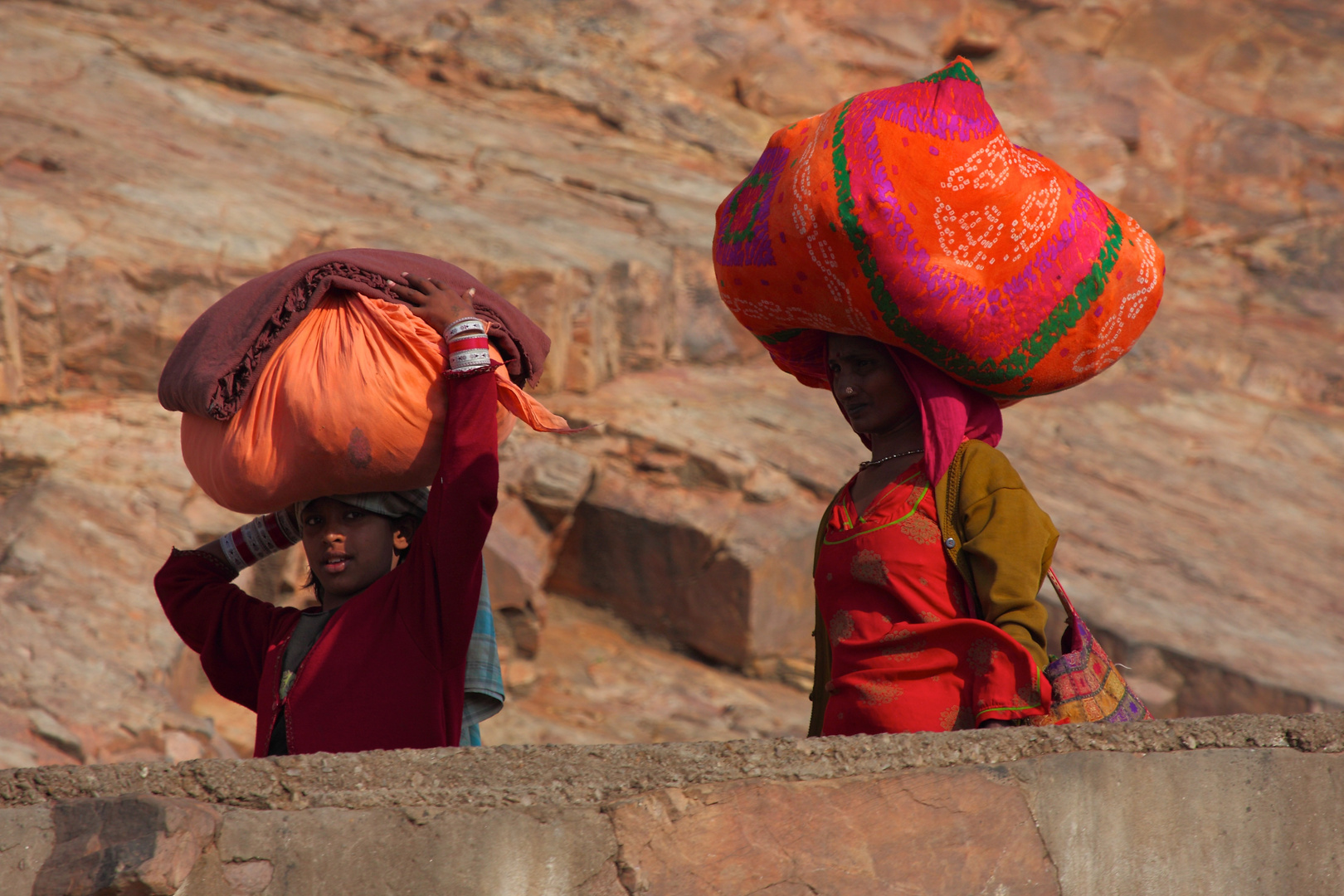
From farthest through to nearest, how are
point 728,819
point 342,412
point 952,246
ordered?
point 952,246, point 342,412, point 728,819

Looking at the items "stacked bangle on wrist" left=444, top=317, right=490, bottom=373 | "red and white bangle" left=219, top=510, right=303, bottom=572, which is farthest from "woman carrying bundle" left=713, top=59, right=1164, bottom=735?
"red and white bangle" left=219, top=510, right=303, bottom=572

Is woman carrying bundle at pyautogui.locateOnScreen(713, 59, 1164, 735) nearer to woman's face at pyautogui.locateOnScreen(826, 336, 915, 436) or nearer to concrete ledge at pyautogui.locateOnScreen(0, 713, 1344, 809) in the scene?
woman's face at pyautogui.locateOnScreen(826, 336, 915, 436)

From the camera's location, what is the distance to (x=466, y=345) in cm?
185

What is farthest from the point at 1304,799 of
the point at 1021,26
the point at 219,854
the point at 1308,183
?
the point at 1021,26

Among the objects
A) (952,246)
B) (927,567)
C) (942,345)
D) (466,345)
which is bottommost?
(927,567)

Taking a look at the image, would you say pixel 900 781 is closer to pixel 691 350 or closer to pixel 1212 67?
pixel 691 350

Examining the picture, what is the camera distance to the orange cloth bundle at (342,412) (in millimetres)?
1829

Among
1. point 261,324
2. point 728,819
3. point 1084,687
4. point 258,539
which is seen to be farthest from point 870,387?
point 258,539

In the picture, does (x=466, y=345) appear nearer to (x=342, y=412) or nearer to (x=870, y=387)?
(x=342, y=412)

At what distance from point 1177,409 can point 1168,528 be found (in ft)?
4.41

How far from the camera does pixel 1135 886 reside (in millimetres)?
1554

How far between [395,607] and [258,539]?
1.49ft

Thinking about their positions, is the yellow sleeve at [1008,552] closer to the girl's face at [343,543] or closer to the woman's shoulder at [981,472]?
the woman's shoulder at [981,472]

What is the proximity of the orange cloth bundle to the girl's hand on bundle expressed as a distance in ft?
0.07
